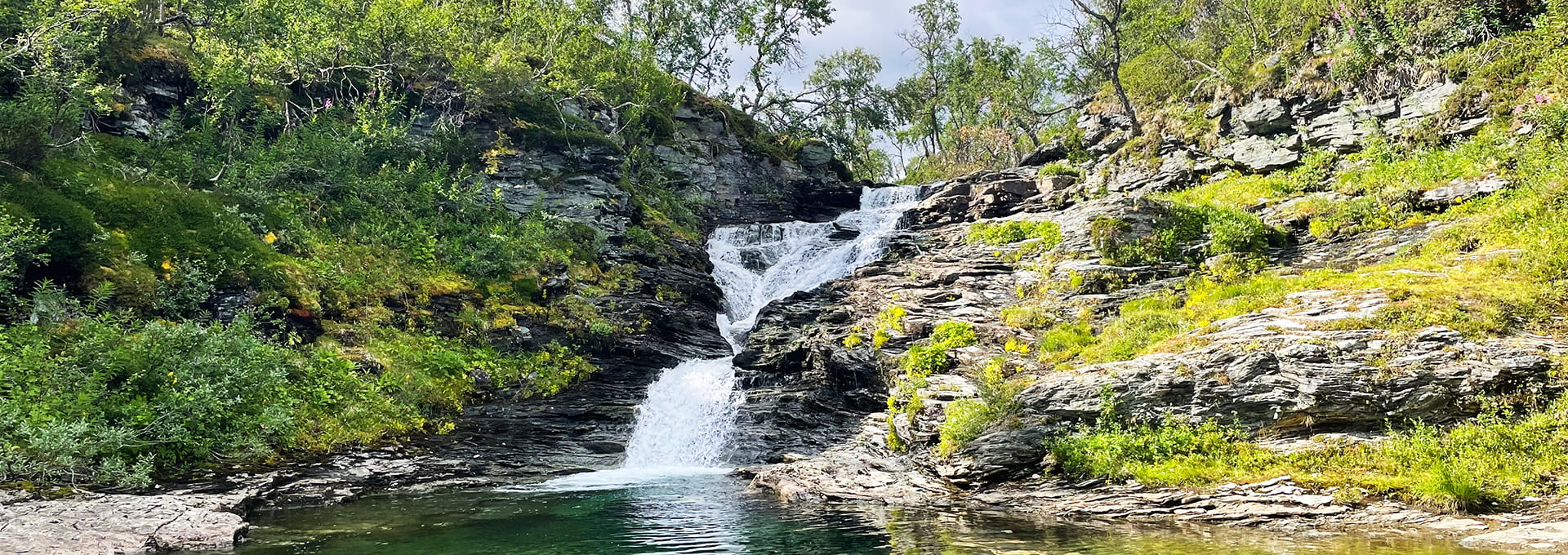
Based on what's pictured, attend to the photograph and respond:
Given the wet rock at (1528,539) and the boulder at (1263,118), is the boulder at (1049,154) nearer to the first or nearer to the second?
the boulder at (1263,118)

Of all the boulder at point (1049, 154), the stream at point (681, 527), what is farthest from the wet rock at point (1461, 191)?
the boulder at point (1049, 154)

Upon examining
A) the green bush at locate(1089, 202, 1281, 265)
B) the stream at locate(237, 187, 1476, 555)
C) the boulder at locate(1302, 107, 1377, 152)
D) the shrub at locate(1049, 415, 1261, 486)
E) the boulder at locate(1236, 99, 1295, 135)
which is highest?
the boulder at locate(1236, 99, 1295, 135)

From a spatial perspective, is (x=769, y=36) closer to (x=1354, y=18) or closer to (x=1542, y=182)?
(x=1354, y=18)

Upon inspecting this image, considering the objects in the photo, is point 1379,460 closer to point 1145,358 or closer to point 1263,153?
point 1145,358

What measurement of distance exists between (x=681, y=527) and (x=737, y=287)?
21.3 m

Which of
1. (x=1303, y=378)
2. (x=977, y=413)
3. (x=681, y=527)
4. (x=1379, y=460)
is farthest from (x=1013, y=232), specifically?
(x=681, y=527)

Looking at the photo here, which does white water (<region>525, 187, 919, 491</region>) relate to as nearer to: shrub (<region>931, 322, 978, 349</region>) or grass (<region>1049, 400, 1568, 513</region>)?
shrub (<region>931, 322, 978, 349</region>)

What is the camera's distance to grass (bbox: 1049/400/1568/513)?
30.0 ft

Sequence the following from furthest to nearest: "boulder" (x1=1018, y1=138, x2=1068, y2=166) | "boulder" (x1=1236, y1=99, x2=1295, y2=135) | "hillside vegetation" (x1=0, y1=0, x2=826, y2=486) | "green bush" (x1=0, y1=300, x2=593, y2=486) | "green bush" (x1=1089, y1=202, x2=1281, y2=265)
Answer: "boulder" (x1=1018, y1=138, x2=1068, y2=166) → "boulder" (x1=1236, y1=99, x2=1295, y2=135) → "green bush" (x1=1089, y1=202, x2=1281, y2=265) → "hillside vegetation" (x1=0, y1=0, x2=826, y2=486) → "green bush" (x1=0, y1=300, x2=593, y2=486)

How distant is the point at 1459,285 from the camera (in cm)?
1309

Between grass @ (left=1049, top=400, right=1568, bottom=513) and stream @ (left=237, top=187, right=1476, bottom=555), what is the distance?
1.67 m

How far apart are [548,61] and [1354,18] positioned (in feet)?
111

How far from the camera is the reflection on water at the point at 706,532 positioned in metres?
8.78

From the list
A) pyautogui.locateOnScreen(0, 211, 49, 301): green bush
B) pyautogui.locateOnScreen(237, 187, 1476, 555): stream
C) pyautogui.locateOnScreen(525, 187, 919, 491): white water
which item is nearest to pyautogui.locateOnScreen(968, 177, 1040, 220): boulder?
pyautogui.locateOnScreen(525, 187, 919, 491): white water
